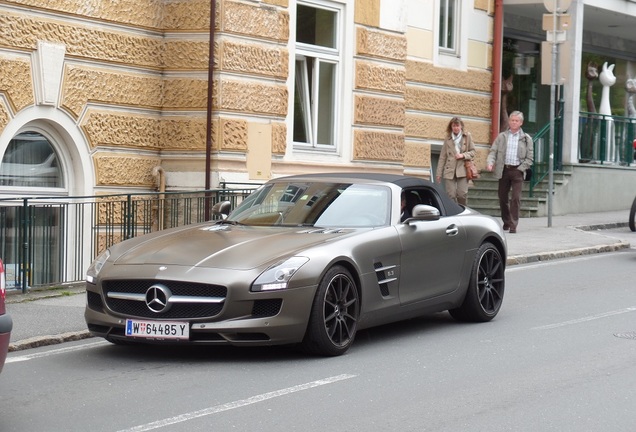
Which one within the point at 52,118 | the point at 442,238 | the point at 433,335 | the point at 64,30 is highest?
the point at 64,30

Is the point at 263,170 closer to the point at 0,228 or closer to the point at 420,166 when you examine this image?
the point at 0,228

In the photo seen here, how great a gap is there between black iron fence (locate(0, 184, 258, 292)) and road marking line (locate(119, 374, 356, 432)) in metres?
5.75

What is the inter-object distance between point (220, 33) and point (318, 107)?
2.93 m

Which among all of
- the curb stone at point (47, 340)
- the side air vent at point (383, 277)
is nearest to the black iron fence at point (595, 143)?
the side air vent at point (383, 277)

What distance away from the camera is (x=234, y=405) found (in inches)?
301

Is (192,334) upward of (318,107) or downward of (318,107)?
downward

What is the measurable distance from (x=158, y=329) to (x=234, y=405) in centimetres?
151

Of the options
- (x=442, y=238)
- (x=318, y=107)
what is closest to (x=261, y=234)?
(x=442, y=238)

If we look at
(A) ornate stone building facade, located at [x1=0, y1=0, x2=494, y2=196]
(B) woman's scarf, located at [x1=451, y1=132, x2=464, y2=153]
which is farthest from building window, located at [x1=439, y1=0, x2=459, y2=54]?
(B) woman's scarf, located at [x1=451, y1=132, x2=464, y2=153]

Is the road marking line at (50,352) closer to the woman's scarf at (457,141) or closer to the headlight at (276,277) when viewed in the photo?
the headlight at (276,277)

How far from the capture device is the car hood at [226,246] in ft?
30.1

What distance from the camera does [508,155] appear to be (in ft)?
67.1

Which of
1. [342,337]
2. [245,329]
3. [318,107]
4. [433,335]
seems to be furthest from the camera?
[318,107]

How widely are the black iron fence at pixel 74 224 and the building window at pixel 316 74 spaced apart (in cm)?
262
